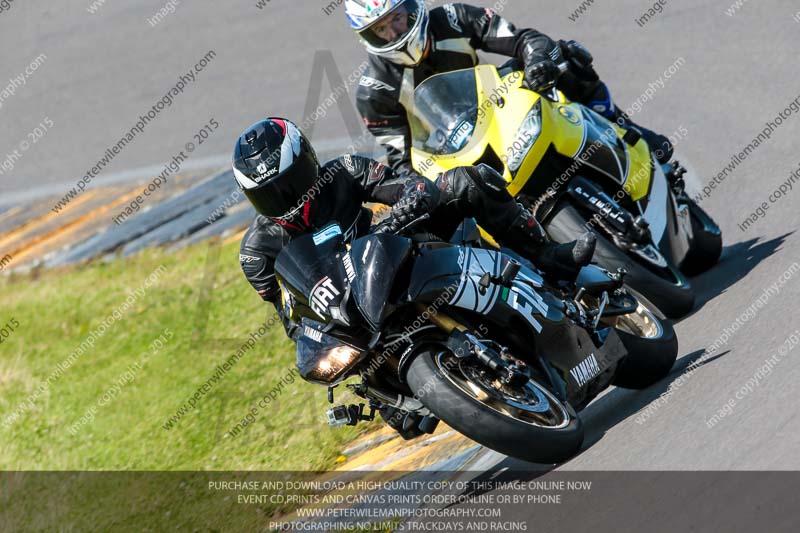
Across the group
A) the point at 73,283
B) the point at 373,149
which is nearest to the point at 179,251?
the point at 73,283

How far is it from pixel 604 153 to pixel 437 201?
1812mm

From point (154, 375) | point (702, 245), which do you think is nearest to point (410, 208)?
point (702, 245)

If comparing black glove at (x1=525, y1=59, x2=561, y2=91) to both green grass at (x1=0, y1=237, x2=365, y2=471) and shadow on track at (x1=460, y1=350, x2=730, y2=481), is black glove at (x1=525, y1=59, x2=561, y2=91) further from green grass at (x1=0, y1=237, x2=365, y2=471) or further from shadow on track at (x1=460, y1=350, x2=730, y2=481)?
green grass at (x1=0, y1=237, x2=365, y2=471)

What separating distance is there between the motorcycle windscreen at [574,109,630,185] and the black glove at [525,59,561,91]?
16.2 inches

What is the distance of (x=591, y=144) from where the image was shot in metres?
7.39

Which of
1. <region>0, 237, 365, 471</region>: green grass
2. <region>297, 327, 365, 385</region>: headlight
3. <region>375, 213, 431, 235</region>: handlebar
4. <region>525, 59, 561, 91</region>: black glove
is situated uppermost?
<region>525, 59, 561, 91</region>: black glove

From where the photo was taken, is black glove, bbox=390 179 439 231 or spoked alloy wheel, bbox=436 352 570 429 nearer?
spoked alloy wheel, bbox=436 352 570 429

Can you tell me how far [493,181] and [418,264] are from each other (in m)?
0.88

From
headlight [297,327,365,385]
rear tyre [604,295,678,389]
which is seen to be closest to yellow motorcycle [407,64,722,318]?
rear tyre [604,295,678,389]

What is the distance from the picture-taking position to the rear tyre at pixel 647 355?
20.9 ft

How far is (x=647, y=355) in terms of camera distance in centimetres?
638

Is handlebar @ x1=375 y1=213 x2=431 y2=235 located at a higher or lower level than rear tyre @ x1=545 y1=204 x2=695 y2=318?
higher

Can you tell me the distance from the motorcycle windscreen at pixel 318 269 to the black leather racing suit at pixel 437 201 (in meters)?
0.29

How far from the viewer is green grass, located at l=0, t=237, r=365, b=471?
28.9ft
